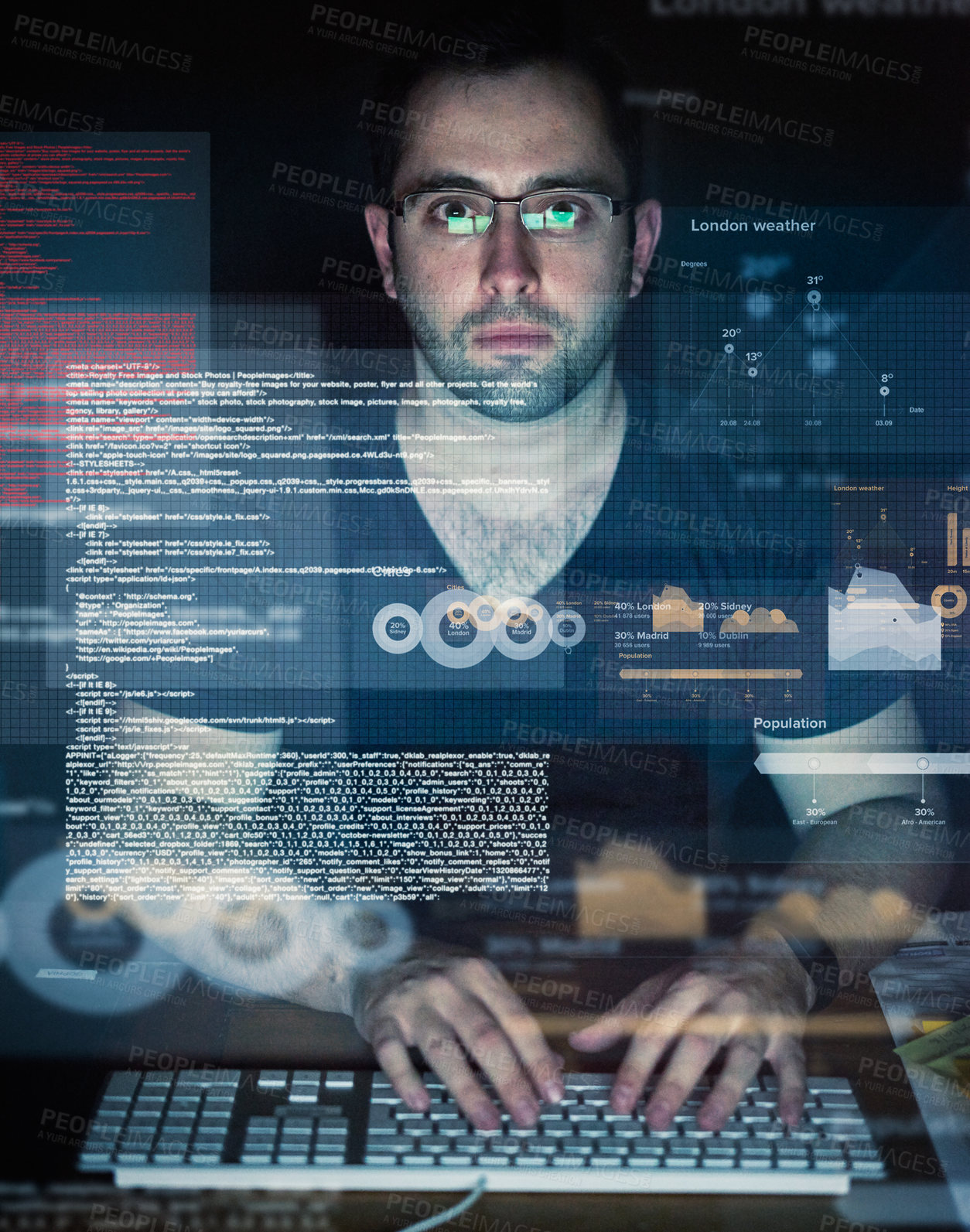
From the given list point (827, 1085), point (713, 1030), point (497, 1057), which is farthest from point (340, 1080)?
point (827, 1085)

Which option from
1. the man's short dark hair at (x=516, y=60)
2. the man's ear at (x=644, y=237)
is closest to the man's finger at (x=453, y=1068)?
the man's ear at (x=644, y=237)

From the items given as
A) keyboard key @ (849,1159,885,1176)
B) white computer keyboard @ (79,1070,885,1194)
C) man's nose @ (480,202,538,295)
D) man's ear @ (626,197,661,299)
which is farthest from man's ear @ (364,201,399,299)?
keyboard key @ (849,1159,885,1176)

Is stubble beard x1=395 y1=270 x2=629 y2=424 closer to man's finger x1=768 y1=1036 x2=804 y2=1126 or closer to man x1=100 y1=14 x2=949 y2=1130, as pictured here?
man x1=100 y1=14 x2=949 y2=1130

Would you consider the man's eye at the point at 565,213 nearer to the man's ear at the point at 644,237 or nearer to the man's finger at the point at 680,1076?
the man's ear at the point at 644,237

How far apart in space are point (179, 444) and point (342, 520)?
0.22 m

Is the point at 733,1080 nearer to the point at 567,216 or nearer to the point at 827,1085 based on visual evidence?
the point at 827,1085

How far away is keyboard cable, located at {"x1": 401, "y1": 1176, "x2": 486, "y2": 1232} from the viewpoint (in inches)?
42.6

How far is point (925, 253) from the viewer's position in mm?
1323

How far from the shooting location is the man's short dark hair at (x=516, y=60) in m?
1.31

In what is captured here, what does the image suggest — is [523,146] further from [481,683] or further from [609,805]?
[609,805]

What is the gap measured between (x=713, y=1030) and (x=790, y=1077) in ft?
0.32

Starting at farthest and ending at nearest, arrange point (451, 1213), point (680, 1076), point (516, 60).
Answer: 1. point (516, 60)
2. point (680, 1076)
3. point (451, 1213)

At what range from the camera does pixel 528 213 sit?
1320 millimetres

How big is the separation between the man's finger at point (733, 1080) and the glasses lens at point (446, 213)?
1.03 metres
